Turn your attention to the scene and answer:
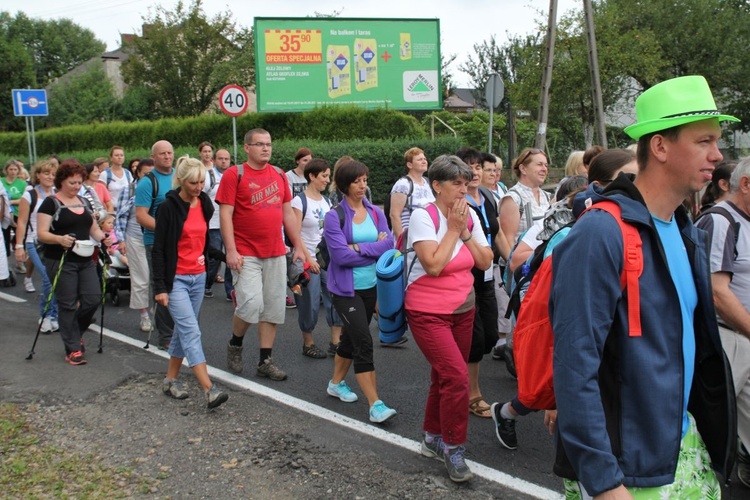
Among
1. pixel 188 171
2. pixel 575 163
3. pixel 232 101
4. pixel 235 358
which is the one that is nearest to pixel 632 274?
pixel 188 171

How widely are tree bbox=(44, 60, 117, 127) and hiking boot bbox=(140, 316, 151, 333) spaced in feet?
133

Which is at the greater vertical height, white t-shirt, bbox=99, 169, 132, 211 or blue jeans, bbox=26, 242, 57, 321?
white t-shirt, bbox=99, 169, 132, 211

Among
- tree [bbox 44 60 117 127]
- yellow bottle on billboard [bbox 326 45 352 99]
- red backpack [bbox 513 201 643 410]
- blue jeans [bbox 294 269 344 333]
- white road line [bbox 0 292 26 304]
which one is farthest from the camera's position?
tree [bbox 44 60 117 127]

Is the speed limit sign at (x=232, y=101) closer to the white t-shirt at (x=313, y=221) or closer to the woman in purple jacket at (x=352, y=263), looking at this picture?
the white t-shirt at (x=313, y=221)

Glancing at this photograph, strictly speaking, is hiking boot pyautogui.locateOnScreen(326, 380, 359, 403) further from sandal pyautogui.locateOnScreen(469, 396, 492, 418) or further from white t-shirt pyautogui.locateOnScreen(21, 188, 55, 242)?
white t-shirt pyautogui.locateOnScreen(21, 188, 55, 242)

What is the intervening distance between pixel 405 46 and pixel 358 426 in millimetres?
21129

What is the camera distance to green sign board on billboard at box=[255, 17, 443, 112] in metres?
24.0

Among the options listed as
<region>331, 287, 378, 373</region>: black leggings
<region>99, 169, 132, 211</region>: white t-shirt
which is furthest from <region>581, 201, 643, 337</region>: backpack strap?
<region>99, 169, 132, 211</region>: white t-shirt

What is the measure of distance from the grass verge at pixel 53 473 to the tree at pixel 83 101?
1719 inches

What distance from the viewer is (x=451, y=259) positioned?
4.41 metres

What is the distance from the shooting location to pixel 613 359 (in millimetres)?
2012

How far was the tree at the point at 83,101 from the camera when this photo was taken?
4597 cm

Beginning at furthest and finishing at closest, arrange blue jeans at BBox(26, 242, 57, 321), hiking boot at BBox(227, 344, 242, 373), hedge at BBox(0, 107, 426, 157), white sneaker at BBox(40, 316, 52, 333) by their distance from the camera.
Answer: hedge at BBox(0, 107, 426, 157), blue jeans at BBox(26, 242, 57, 321), white sneaker at BBox(40, 316, 52, 333), hiking boot at BBox(227, 344, 242, 373)

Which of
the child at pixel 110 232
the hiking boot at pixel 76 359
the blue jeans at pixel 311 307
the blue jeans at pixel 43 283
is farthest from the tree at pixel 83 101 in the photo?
the blue jeans at pixel 311 307
